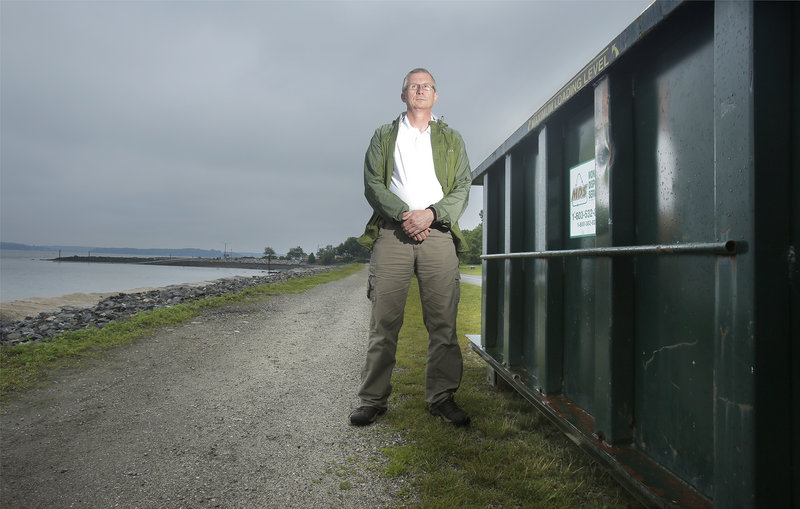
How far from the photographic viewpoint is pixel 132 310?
9242 mm

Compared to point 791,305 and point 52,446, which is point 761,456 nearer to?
point 791,305

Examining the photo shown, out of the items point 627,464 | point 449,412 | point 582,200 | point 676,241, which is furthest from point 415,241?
point 627,464

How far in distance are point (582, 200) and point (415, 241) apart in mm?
1177

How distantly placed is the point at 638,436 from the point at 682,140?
142cm

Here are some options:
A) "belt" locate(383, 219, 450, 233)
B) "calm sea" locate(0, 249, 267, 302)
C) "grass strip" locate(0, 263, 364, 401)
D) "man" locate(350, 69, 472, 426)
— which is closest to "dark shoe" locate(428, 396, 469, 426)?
"man" locate(350, 69, 472, 426)

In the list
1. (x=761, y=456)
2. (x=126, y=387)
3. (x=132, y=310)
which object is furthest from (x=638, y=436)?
(x=132, y=310)

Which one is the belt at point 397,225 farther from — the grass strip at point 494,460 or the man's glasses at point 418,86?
the grass strip at point 494,460

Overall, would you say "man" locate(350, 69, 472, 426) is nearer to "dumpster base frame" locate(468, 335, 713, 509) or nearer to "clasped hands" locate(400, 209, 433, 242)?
"clasped hands" locate(400, 209, 433, 242)

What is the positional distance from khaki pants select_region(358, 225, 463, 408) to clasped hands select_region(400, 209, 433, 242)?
12cm

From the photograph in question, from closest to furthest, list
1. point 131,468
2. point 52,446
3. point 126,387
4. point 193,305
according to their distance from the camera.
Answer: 1. point 131,468
2. point 52,446
3. point 126,387
4. point 193,305

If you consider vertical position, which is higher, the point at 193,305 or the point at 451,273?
the point at 451,273

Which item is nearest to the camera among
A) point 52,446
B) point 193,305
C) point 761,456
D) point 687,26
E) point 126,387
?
point 761,456

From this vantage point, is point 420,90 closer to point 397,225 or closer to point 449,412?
point 397,225

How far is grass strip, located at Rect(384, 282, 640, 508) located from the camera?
2.01 metres
